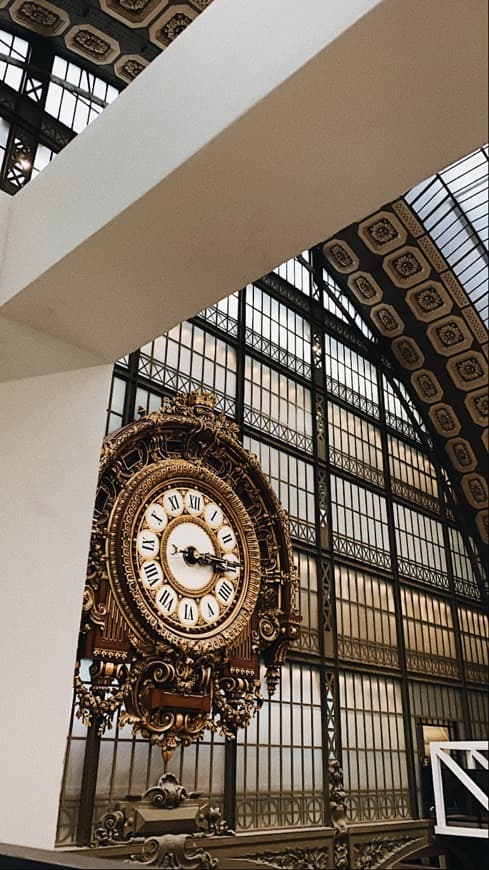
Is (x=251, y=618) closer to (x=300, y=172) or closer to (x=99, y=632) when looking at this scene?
(x=99, y=632)

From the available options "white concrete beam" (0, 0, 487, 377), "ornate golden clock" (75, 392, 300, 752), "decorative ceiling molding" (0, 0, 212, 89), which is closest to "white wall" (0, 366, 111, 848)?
"white concrete beam" (0, 0, 487, 377)

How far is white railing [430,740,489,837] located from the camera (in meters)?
1.68

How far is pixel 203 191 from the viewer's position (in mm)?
2650

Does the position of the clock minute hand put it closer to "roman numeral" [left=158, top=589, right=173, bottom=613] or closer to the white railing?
"roman numeral" [left=158, top=589, right=173, bottom=613]

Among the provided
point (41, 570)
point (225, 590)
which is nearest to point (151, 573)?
point (225, 590)

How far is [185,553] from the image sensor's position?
807 centimetres

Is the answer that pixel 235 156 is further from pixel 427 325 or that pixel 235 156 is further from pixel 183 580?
pixel 427 325

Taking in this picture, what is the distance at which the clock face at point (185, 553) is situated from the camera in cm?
744

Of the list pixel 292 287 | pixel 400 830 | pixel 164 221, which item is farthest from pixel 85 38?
pixel 400 830

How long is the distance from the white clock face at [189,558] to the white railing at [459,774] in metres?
5.83

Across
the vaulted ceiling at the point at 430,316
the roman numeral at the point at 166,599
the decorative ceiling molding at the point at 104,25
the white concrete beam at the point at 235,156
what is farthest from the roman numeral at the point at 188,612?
the decorative ceiling molding at the point at 104,25

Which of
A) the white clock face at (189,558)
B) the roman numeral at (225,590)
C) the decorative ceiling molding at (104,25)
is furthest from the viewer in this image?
the decorative ceiling molding at (104,25)

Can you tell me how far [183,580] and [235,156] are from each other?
6.07 metres

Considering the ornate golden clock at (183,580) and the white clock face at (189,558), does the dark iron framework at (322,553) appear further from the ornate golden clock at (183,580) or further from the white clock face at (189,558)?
the white clock face at (189,558)
